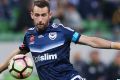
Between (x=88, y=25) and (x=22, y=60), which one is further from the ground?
(x=22, y=60)

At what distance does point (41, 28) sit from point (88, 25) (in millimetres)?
6868

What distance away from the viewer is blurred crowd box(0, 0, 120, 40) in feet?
47.2

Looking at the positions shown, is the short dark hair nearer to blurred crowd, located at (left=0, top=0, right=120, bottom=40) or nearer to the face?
the face

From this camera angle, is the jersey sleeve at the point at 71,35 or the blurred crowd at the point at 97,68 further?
the blurred crowd at the point at 97,68

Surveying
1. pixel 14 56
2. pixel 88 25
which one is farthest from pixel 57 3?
pixel 14 56

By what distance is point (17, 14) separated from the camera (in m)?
14.6

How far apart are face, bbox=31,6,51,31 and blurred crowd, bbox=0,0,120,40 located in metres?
6.49

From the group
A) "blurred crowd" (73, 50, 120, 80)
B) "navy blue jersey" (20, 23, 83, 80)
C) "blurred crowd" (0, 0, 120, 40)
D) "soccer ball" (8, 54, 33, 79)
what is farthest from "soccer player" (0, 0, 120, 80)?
"blurred crowd" (0, 0, 120, 40)

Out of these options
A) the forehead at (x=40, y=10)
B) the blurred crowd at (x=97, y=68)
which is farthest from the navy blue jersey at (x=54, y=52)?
the blurred crowd at (x=97, y=68)

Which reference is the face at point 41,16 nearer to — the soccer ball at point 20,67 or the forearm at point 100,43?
the soccer ball at point 20,67

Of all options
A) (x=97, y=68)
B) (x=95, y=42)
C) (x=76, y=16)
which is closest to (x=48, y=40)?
(x=95, y=42)

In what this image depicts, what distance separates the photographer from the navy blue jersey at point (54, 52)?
7707 mm

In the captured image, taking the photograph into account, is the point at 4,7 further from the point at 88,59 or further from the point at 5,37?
the point at 88,59

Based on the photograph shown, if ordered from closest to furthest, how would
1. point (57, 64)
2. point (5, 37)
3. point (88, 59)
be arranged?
point (57, 64)
point (88, 59)
point (5, 37)
